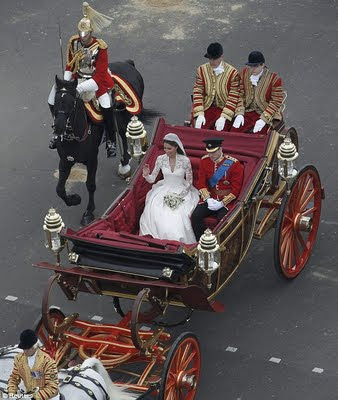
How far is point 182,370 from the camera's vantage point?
10719mm

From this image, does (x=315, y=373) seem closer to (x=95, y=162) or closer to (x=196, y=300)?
(x=196, y=300)

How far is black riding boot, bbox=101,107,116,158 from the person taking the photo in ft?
46.1


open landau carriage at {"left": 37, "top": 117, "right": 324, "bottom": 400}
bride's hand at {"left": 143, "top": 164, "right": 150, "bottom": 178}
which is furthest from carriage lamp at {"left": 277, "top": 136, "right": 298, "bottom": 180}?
bride's hand at {"left": 143, "top": 164, "right": 150, "bottom": 178}

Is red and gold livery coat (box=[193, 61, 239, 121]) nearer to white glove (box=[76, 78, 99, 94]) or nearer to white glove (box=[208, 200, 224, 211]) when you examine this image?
white glove (box=[76, 78, 99, 94])

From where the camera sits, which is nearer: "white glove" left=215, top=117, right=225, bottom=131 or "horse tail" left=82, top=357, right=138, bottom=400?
"horse tail" left=82, top=357, right=138, bottom=400

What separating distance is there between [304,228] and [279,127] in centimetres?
113

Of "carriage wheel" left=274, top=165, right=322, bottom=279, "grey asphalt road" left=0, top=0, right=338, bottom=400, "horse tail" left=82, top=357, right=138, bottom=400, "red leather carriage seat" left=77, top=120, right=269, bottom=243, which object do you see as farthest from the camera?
"carriage wheel" left=274, top=165, right=322, bottom=279

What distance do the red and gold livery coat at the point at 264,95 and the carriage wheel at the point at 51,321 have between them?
316 centimetres

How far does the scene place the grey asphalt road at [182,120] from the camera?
11789 mm

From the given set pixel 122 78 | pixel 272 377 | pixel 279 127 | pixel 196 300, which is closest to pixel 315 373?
pixel 272 377

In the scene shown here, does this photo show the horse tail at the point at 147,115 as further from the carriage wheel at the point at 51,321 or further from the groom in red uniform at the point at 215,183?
the carriage wheel at the point at 51,321

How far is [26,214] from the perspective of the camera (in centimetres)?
1437

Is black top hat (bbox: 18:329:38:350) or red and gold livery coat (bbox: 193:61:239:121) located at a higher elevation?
black top hat (bbox: 18:329:38:350)

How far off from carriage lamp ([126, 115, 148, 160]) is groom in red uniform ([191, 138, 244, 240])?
77 centimetres
